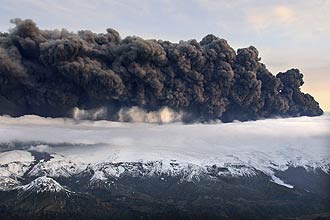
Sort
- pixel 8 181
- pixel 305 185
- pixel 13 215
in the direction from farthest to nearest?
pixel 8 181
pixel 305 185
pixel 13 215

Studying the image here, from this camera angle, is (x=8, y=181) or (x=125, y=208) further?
(x=8, y=181)

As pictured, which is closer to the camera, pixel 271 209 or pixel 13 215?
pixel 13 215

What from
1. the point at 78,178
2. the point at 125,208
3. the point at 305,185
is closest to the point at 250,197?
the point at 305,185

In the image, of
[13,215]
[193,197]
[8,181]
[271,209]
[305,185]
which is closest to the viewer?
[13,215]

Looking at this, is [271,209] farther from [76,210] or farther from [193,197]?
[76,210]

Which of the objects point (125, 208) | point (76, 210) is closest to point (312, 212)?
point (125, 208)

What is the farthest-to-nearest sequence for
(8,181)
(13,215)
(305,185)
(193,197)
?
1. (8,181)
2. (305,185)
3. (193,197)
4. (13,215)

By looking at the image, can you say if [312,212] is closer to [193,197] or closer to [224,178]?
[193,197]

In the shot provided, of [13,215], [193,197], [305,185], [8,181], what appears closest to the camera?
[13,215]

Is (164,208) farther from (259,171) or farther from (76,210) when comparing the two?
(259,171)
